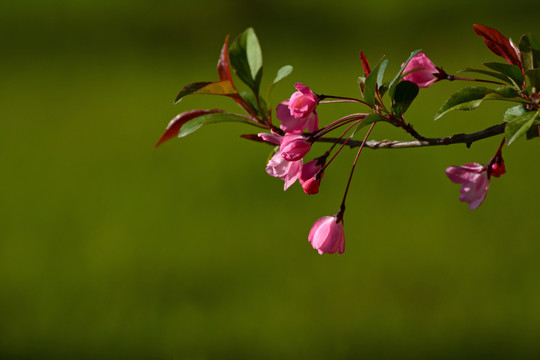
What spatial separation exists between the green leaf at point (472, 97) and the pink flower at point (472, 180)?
0.10 metres

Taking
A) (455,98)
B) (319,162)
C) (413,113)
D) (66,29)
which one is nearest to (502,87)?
(455,98)

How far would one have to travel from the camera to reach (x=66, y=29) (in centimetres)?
388

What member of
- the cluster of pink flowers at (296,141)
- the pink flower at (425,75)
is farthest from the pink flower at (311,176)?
the pink flower at (425,75)

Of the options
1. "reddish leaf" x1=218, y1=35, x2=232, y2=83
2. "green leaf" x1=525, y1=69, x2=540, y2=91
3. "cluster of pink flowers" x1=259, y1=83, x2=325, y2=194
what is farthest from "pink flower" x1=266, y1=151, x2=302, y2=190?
"green leaf" x1=525, y1=69, x2=540, y2=91

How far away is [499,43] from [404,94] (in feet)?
0.34

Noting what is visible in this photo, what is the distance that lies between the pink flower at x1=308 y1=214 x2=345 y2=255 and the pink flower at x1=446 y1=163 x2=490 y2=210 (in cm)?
12

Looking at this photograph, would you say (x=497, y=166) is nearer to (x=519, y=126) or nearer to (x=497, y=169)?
(x=497, y=169)

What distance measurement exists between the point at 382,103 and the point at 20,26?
3.77 metres

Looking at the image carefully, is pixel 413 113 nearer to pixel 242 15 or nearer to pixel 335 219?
pixel 242 15

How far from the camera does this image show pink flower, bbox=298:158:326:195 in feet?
1.94

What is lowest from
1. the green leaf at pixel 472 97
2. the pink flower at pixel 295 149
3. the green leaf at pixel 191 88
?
the pink flower at pixel 295 149

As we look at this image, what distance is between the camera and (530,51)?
1.86 ft

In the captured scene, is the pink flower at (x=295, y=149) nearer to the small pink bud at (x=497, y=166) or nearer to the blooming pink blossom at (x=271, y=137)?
the blooming pink blossom at (x=271, y=137)

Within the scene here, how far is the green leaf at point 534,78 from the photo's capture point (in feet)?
→ 1.81
